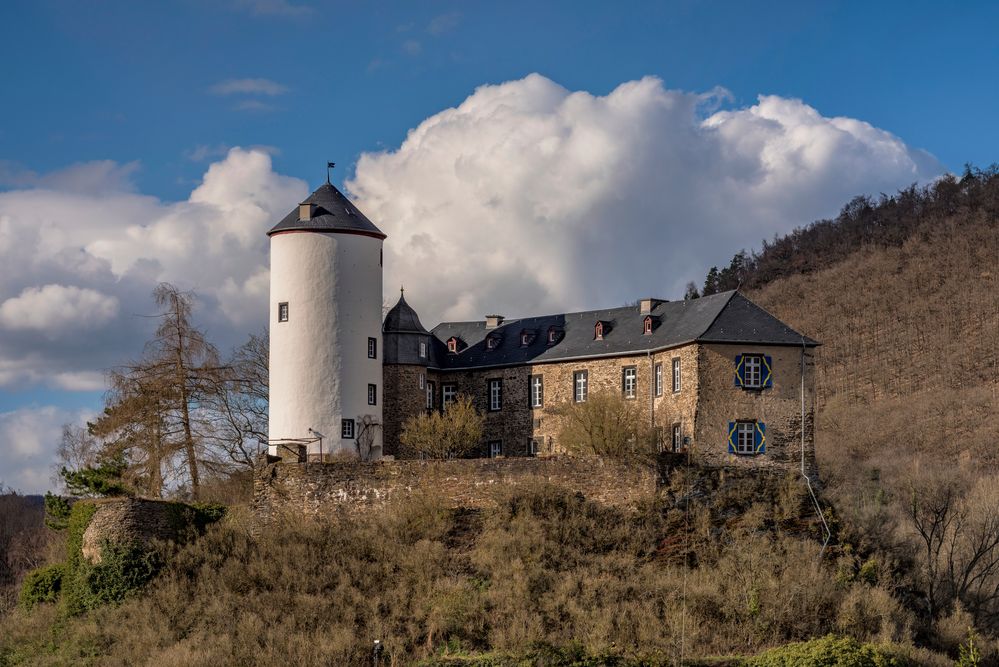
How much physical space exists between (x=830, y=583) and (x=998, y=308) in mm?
57948

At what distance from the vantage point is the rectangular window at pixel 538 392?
4756cm

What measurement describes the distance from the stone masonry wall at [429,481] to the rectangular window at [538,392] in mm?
9182

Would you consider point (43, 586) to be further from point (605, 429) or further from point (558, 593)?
point (605, 429)

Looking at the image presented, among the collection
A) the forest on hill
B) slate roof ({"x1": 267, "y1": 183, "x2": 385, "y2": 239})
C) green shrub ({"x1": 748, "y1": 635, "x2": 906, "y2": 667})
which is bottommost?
green shrub ({"x1": 748, "y1": 635, "x2": 906, "y2": 667})

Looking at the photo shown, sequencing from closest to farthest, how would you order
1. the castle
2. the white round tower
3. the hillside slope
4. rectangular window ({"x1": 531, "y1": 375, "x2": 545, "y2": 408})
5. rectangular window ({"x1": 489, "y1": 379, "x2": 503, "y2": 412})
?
the castle, the white round tower, rectangular window ({"x1": 531, "y1": 375, "x2": 545, "y2": 408}), rectangular window ({"x1": 489, "y1": 379, "x2": 503, "y2": 412}), the hillside slope

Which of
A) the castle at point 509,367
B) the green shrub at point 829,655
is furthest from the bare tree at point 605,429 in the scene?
the green shrub at point 829,655

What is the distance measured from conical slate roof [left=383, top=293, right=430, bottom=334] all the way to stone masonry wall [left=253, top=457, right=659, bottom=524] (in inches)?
352

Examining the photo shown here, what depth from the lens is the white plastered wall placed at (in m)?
43.6

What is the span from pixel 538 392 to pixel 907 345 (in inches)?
1785

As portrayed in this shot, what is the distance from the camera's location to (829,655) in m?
31.9

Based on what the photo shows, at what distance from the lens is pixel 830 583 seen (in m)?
35.1

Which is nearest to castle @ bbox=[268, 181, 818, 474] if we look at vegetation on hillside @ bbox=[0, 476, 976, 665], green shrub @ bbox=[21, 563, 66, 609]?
vegetation on hillside @ bbox=[0, 476, 976, 665]

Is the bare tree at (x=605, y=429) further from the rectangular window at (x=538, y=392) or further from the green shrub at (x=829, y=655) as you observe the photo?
the green shrub at (x=829, y=655)

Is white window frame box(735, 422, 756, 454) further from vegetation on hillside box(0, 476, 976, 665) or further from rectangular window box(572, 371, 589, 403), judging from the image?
rectangular window box(572, 371, 589, 403)
